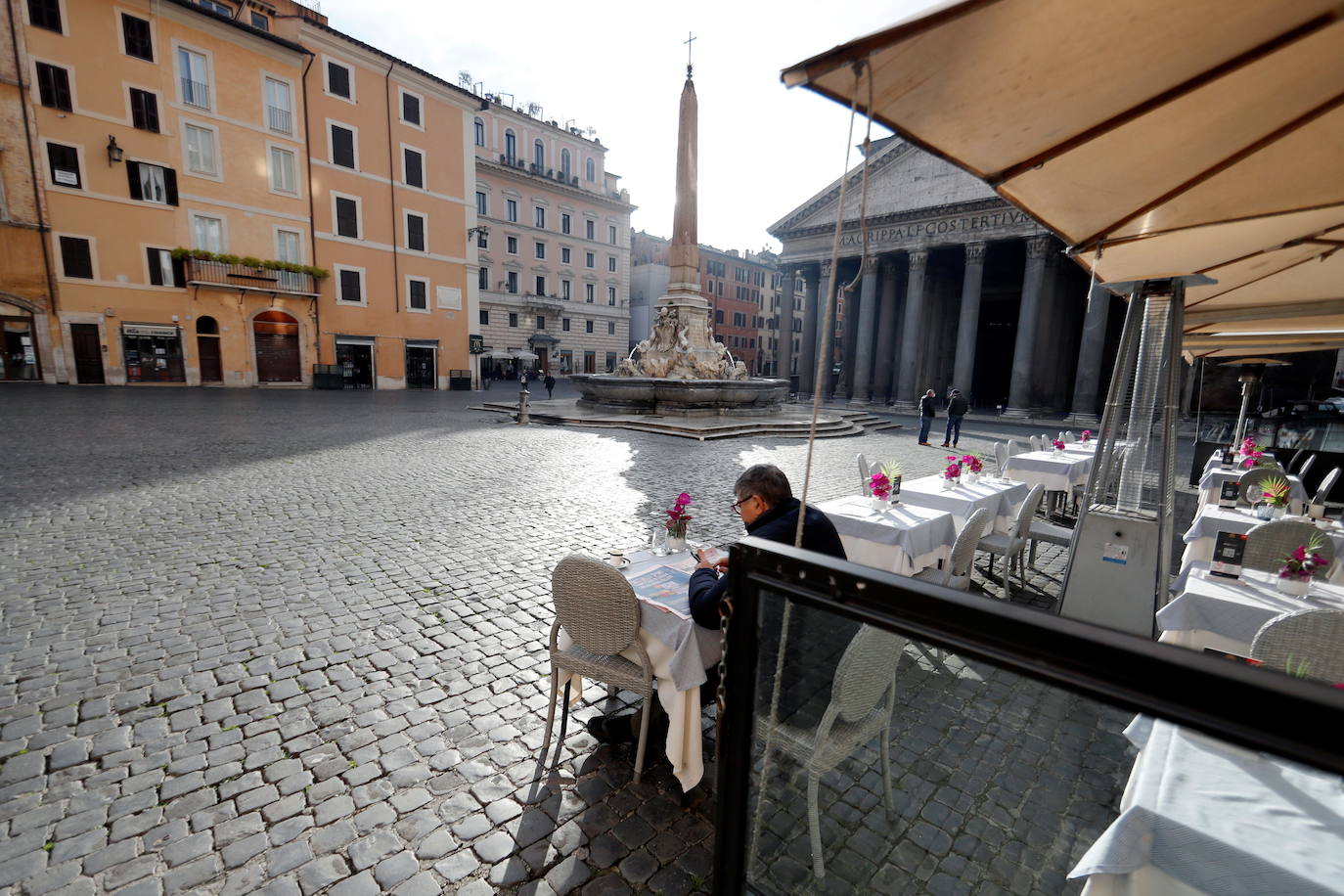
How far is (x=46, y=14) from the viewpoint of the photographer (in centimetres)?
1964

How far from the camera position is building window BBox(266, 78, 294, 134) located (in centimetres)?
2375

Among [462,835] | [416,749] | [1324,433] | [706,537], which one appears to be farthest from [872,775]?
[1324,433]

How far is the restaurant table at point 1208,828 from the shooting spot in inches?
48.6

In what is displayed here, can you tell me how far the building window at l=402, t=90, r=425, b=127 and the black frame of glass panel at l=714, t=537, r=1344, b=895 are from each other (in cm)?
3254

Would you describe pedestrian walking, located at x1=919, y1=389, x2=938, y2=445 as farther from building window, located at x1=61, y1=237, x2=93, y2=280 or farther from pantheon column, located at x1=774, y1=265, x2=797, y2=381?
building window, located at x1=61, y1=237, x2=93, y2=280

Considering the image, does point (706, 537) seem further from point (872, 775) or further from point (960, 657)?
point (960, 657)

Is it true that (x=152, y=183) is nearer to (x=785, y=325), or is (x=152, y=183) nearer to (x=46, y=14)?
(x=46, y=14)

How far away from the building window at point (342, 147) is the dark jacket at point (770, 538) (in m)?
29.8

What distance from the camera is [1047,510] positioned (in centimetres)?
846

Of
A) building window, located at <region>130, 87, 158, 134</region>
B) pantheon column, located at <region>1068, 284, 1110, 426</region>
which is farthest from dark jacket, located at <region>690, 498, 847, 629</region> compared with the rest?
building window, located at <region>130, 87, 158, 134</region>

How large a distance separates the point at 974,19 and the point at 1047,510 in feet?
28.4

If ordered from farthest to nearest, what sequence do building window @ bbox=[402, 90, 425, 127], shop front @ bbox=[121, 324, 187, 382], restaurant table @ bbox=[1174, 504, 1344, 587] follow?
building window @ bbox=[402, 90, 425, 127] < shop front @ bbox=[121, 324, 187, 382] < restaurant table @ bbox=[1174, 504, 1344, 587]

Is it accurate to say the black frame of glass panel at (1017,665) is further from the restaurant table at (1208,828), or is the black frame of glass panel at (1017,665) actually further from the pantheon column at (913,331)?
the pantheon column at (913,331)

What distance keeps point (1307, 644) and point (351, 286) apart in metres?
30.3
